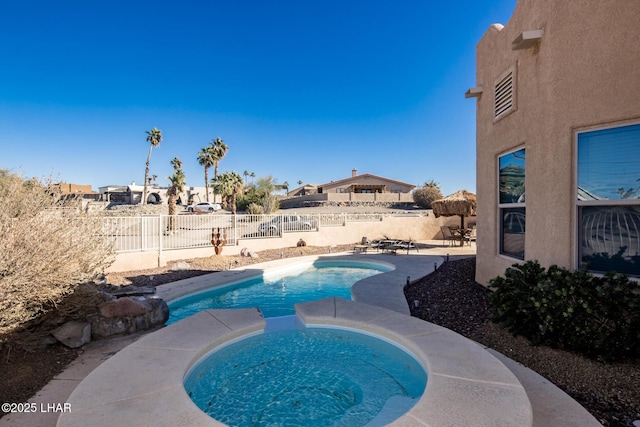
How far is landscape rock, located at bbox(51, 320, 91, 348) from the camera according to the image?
4.27 meters

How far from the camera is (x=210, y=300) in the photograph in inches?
304

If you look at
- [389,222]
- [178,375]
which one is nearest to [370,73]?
[389,222]

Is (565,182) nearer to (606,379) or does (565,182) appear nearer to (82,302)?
(606,379)

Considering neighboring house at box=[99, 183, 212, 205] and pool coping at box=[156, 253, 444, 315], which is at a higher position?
neighboring house at box=[99, 183, 212, 205]

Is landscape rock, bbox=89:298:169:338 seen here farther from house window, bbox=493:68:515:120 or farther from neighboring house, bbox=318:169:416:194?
neighboring house, bbox=318:169:416:194

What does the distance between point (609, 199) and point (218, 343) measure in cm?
572

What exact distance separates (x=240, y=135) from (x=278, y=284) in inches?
A: 1395

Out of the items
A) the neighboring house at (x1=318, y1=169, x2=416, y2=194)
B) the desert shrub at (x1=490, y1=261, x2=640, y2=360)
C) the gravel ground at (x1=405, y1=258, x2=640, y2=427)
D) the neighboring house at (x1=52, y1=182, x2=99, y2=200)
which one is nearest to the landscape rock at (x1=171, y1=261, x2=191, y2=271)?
the neighboring house at (x1=52, y1=182, x2=99, y2=200)

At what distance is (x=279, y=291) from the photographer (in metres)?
8.64

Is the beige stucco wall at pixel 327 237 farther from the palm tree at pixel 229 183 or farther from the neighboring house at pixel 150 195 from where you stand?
the neighboring house at pixel 150 195

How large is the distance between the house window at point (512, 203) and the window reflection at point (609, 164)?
1.24 meters

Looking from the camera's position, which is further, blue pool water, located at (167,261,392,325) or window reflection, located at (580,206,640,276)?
blue pool water, located at (167,261,392,325)

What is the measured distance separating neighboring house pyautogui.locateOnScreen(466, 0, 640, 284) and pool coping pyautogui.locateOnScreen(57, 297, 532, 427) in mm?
2379

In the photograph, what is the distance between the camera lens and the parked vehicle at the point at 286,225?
1560 cm
